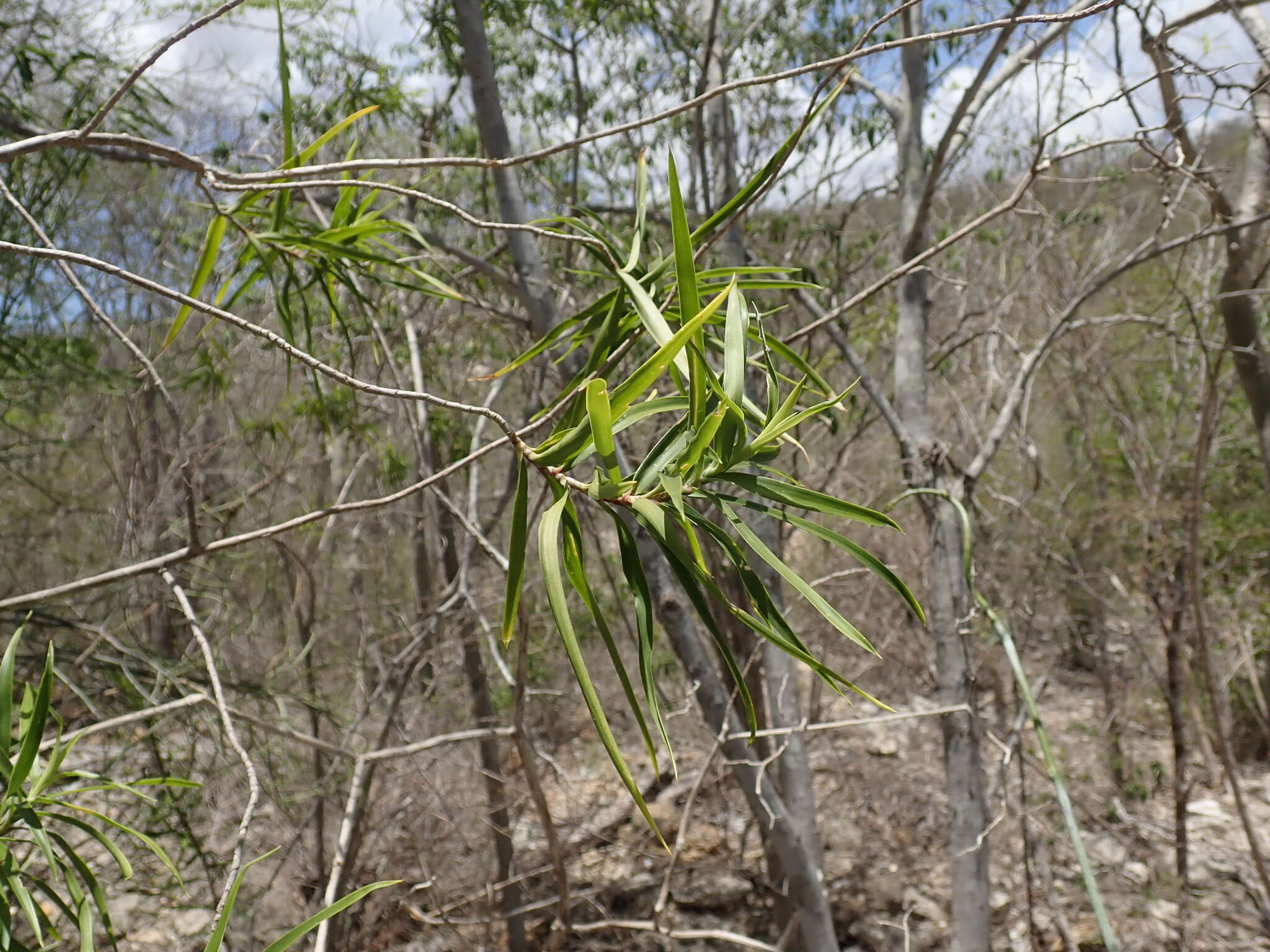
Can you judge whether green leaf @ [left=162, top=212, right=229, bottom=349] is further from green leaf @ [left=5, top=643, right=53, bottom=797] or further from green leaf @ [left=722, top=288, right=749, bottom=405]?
green leaf @ [left=722, top=288, right=749, bottom=405]

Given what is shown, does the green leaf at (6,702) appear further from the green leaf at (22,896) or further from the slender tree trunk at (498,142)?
the slender tree trunk at (498,142)

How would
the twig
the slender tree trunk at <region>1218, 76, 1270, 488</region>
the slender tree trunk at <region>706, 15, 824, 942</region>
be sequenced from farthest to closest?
the slender tree trunk at <region>706, 15, 824, 942</region> < the slender tree trunk at <region>1218, 76, 1270, 488</region> < the twig

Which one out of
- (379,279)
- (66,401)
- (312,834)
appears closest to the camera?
(379,279)

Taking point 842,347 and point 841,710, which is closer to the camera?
point 842,347

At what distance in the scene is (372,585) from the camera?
14.4ft

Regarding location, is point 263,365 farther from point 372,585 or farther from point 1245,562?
point 1245,562

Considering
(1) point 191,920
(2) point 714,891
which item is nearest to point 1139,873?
(2) point 714,891

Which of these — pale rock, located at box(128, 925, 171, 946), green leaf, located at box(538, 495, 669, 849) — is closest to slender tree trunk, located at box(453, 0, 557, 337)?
green leaf, located at box(538, 495, 669, 849)

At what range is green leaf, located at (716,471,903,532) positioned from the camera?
0.66 metres

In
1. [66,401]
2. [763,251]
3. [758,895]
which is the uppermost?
[763,251]

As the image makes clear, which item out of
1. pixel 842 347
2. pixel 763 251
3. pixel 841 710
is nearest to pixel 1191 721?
pixel 841 710

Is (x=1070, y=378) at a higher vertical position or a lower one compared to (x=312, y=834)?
higher

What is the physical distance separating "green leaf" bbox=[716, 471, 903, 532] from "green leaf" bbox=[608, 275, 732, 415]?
0.30 feet

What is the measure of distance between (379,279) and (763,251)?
2.73m
